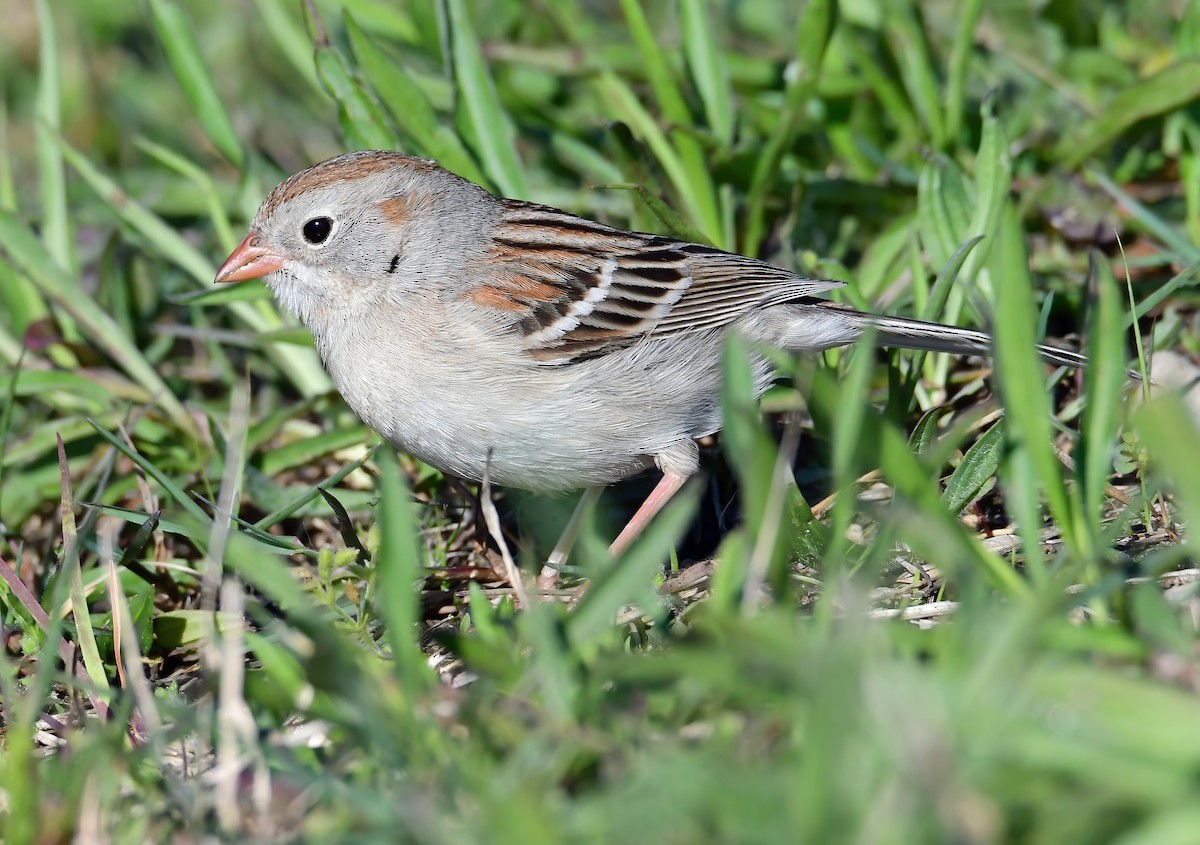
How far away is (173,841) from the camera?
7.70ft

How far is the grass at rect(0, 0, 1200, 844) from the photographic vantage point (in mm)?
1953

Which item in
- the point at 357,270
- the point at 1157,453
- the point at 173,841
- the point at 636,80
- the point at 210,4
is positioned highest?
the point at 210,4

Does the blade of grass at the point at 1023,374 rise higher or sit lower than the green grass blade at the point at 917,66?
lower

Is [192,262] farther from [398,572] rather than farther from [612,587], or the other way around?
[612,587]

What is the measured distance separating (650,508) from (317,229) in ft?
4.26

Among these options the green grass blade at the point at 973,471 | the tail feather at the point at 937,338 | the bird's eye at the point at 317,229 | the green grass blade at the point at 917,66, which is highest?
the green grass blade at the point at 917,66

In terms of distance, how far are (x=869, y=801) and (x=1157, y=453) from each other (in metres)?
0.75

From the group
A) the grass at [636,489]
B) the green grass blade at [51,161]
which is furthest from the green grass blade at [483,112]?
the green grass blade at [51,161]

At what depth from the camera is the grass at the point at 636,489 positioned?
76.9 inches

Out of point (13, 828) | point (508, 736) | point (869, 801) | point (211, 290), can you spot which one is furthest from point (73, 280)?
point (869, 801)

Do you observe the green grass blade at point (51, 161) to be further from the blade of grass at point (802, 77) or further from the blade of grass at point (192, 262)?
the blade of grass at point (802, 77)

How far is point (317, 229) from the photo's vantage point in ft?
13.0

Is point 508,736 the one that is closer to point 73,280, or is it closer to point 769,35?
point 73,280

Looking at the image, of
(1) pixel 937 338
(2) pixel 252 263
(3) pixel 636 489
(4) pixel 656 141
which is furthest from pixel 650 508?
(4) pixel 656 141
